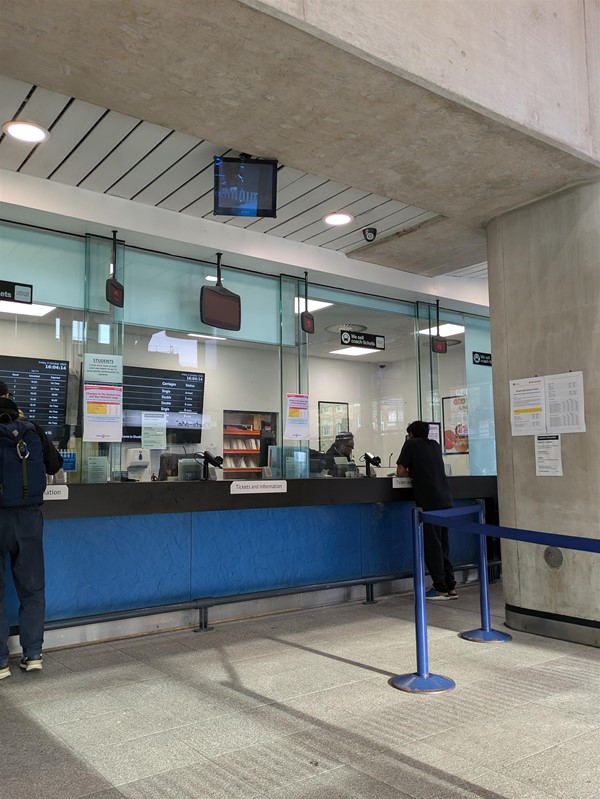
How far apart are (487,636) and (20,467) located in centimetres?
304

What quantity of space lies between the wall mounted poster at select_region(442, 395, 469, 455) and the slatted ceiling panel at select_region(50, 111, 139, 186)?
436cm

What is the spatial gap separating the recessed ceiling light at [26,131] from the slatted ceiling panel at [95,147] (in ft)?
0.76

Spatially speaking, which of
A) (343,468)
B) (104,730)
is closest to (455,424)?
(343,468)

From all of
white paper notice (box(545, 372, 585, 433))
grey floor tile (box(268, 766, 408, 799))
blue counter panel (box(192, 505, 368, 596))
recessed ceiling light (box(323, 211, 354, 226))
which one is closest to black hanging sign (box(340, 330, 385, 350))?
recessed ceiling light (box(323, 211, 354, 226))

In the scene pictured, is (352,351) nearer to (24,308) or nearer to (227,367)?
(227,367)

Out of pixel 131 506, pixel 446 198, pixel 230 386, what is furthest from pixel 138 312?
pixel 446 198

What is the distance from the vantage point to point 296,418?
5.88 metres

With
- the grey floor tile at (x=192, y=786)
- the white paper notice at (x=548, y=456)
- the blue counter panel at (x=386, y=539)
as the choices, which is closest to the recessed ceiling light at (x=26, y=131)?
the grey floor tile at (x=192, y=786)

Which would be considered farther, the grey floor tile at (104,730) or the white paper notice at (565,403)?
the white paper notice at (565,403)

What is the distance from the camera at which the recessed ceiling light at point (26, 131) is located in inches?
144

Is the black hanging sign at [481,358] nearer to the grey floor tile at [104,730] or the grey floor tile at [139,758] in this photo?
the grey floor tile at [104,730]

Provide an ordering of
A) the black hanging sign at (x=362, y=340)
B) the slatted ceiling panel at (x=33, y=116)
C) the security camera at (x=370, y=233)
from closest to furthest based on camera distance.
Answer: the slatted ceiling panel at (x=33, y=116) → the security camera at (x=370, y=233) → the black hanging sign at (x=362, y=340)

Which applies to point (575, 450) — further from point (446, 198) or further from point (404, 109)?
point (404, 109)

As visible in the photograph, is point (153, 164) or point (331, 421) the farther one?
point (331, 421)
